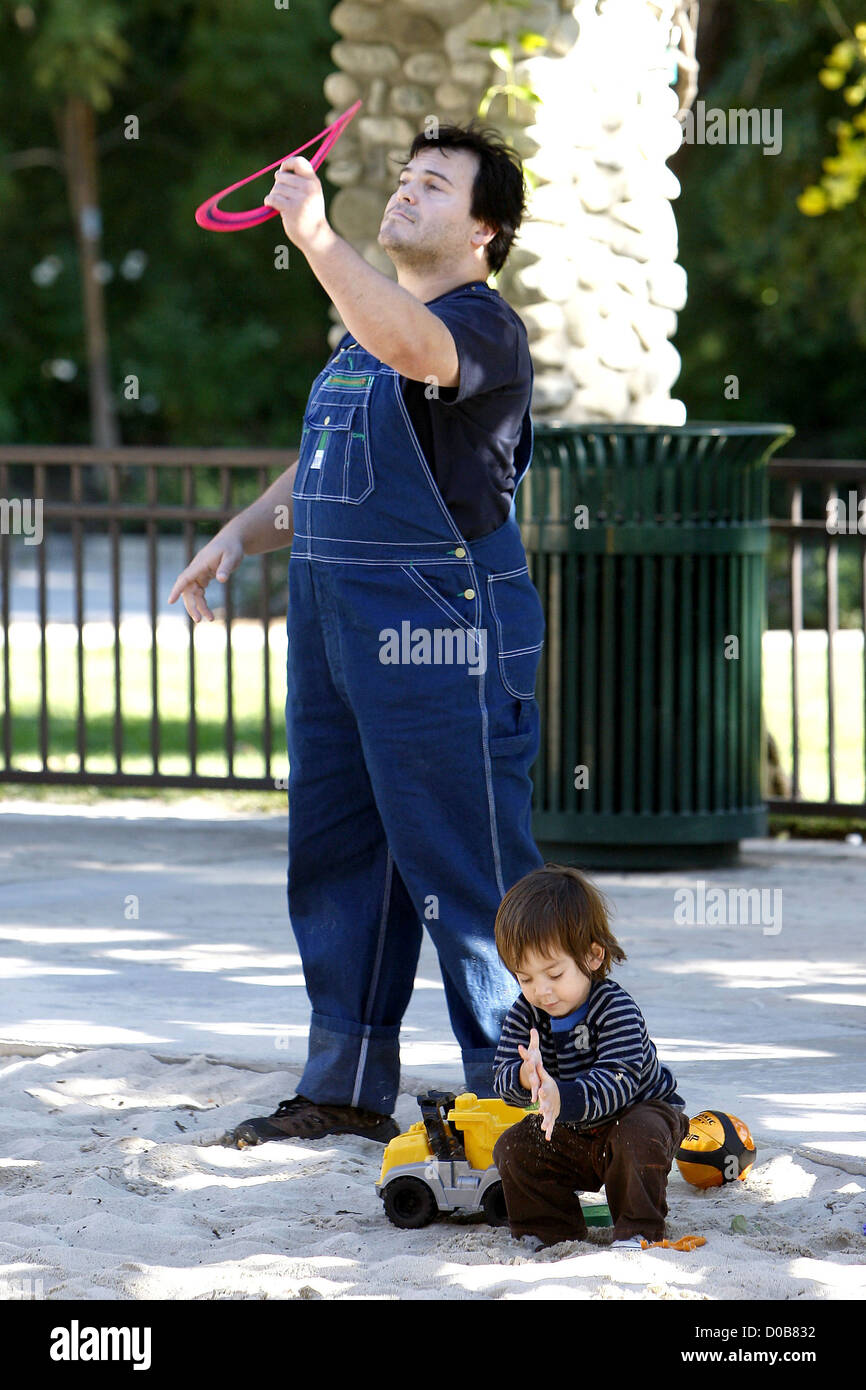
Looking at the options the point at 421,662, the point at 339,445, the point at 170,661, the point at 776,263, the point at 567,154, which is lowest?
the point at 170,661

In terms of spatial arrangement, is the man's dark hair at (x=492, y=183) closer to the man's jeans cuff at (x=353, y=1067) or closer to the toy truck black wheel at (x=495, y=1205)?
the man's jeans cuff at (x=353, y=1067)

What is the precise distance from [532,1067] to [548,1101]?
0.06 metres

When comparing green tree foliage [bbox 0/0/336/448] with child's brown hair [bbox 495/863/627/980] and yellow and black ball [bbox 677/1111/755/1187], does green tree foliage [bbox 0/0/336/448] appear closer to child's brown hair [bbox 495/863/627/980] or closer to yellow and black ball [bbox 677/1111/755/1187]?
yellow and black ball [bbox 677/1111/755/1187]

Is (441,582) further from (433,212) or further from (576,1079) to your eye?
(576,1079)

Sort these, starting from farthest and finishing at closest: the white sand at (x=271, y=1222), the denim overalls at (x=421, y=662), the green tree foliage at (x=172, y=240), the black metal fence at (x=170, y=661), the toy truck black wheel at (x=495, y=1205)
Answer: the green tree foliage at (x=172, y=240) → the black metal fence at (x=170, y=661) → the denim overalls at (x=421, y=662) → the toy truck black wheel at (x=495, y=1205) → the white sand at (x=271, y=1222)

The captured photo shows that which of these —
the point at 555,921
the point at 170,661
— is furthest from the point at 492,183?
the point at 170,661

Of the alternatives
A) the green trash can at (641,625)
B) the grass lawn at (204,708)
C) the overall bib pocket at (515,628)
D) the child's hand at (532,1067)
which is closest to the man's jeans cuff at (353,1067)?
the overall bib pocket at (515,628)

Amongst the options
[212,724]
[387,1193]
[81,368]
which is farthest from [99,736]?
[81,368]

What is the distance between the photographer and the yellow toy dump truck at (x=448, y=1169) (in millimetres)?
3252

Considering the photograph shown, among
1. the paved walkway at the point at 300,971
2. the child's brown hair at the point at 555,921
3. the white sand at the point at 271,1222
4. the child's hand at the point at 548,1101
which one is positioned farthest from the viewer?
the paved walkway at the point at 300,971

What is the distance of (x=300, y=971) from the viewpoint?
507 centimetres

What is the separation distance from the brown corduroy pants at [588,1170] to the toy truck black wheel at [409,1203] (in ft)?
0.52
